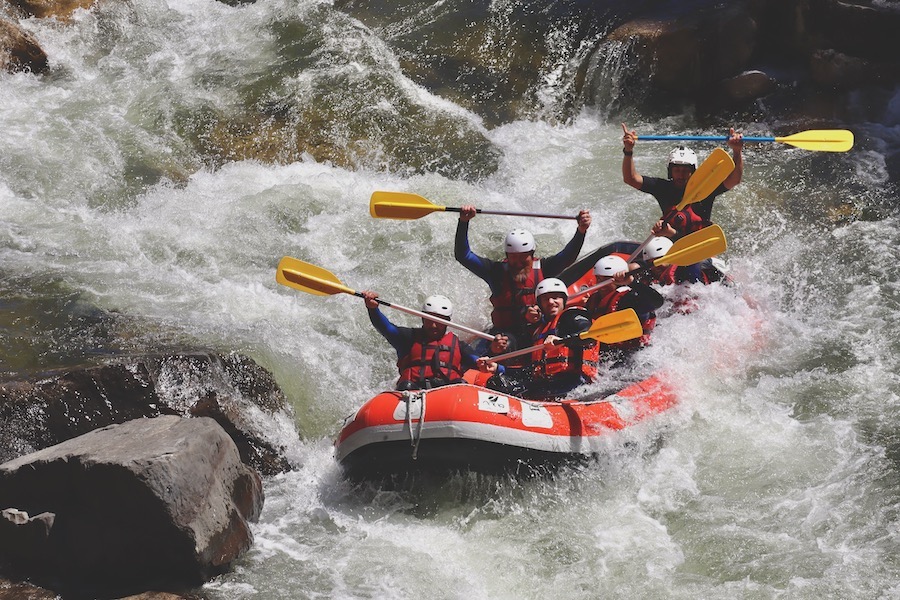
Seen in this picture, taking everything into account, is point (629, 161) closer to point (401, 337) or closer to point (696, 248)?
point (696, 248)

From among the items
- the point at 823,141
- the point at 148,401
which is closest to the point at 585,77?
the point at 823,141

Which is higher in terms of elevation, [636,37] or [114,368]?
[636,37]

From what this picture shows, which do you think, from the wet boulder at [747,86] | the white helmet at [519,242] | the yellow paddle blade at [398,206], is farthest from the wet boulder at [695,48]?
the white helmet at [519,242]

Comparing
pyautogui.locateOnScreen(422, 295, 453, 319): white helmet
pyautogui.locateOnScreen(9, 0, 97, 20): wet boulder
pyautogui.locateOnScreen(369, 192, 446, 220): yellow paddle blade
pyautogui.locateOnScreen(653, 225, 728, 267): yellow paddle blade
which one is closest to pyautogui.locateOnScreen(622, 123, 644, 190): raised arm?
pyautogui.locateOnScreen(653, 225, 728, 267): yellow paddle blade

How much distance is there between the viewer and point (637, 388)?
545 centimetres

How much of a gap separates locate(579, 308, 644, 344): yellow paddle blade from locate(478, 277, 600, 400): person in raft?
0.40 feet

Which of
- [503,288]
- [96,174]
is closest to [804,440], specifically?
[503,288]

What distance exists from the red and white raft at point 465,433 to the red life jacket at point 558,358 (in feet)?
1.33

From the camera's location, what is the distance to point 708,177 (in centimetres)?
641

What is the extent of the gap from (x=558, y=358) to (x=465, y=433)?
37.1 inches

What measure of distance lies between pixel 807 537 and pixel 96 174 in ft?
20.6

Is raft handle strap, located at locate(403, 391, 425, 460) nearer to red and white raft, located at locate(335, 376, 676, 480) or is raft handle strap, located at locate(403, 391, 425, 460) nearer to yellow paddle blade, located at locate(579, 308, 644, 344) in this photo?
red and white raft, located at locate(335, 376, 676, 480)

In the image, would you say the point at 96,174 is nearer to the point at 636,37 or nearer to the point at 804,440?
the point at 636,37

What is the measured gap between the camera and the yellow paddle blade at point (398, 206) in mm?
6441
